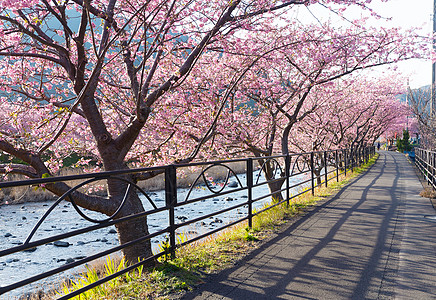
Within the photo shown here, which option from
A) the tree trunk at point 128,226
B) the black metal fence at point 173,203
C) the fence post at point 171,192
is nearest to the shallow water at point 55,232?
the black metal fence at point 173,203

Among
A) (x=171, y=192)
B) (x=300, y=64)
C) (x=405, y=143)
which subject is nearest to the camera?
(x=171, y=192)

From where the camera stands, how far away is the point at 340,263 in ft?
15.0

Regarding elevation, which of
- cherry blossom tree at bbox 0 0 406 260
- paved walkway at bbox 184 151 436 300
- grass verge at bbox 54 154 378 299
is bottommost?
paved walkway at bbox 184 151 436 300

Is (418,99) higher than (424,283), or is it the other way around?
(418,99)

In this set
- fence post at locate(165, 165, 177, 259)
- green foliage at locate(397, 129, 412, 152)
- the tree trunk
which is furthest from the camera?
green foliage at locate(397, 129, 412, 152)

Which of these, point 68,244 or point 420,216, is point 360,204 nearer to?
point 420,216

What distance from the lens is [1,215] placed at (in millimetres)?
16703

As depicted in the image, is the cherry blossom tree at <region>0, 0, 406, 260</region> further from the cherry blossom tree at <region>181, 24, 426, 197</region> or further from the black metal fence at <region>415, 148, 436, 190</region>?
the black metal fence at <region>415, 148, 436, 190</region>

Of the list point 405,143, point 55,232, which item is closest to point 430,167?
point 55,232

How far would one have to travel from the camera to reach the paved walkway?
3.68 m

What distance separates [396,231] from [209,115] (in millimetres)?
5227

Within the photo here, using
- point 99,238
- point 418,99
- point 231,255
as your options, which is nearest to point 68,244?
point 99,238

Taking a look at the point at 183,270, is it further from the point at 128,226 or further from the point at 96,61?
the point at 96,61

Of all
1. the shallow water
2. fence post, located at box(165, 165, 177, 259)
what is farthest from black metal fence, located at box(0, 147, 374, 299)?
the shallow water
